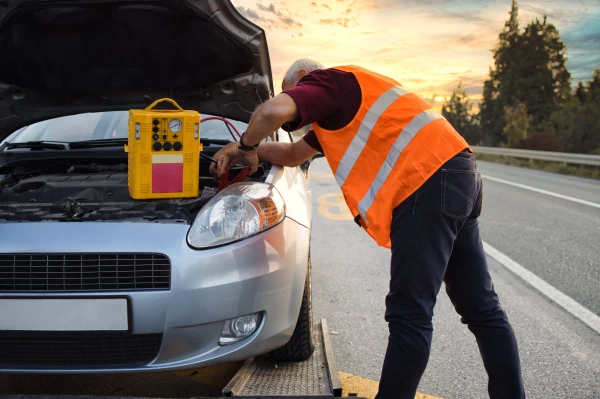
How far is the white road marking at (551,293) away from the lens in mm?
3781

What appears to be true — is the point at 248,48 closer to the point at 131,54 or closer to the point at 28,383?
the point at 131,54

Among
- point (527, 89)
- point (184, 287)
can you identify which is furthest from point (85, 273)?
point (527, 89)

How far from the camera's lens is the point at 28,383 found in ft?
9.42

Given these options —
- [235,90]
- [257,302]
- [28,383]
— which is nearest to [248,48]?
[235,90]

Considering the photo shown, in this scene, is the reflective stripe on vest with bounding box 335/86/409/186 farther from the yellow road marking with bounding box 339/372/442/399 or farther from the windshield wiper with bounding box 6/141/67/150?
the windshield wiper with bounding box 6/141/67/150

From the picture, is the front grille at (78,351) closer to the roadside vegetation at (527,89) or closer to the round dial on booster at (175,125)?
the round dial on booster at (175,125)

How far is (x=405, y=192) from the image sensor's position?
2.15 m

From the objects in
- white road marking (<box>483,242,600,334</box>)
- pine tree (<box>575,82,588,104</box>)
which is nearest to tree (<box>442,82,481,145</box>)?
pine tree (<box>575,82,588,104</box>)

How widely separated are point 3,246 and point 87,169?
1497 millimetres

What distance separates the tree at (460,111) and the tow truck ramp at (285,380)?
74891 millimetres

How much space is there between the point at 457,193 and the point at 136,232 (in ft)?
4.09

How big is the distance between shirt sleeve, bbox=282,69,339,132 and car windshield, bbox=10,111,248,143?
67.2 inches

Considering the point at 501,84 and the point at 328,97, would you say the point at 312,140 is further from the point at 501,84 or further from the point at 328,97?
the point at 501,84

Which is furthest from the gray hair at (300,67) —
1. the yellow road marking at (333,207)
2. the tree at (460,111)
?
the tree at (460,111)
